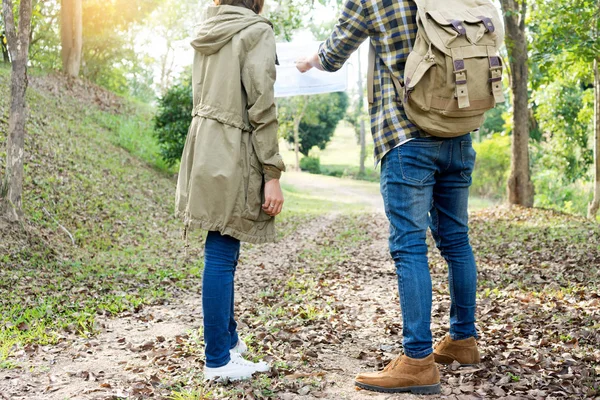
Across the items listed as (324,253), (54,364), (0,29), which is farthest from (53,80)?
(54,364)

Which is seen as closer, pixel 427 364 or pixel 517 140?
pixel 427 364

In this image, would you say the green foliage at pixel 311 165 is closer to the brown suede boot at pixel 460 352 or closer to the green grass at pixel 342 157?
the green grass at pixel 342 157

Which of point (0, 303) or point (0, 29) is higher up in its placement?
point (0, 29)

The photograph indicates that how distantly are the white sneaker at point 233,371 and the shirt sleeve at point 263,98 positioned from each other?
3.19 ft

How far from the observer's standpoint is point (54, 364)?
3.67 metres

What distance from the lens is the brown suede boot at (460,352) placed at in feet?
10.7

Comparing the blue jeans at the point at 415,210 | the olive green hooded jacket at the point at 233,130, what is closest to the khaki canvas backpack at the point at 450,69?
the blue jeans at the point at 415,210

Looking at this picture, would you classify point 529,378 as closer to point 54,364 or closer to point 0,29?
point 54,364

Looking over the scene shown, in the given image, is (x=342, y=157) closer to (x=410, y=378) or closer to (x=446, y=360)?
(x=446, y=360)

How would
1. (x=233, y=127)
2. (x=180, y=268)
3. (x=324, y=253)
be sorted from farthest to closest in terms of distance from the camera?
(x=324, y=253), (x=180, y=268), (x=233, y=127)

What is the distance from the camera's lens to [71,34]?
16891 millimetres

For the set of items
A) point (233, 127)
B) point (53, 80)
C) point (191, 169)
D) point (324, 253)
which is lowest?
point (324, 253)

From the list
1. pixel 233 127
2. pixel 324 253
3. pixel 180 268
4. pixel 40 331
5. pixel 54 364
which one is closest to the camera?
pixel 233 127

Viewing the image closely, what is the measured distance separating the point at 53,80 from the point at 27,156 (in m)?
7.08
